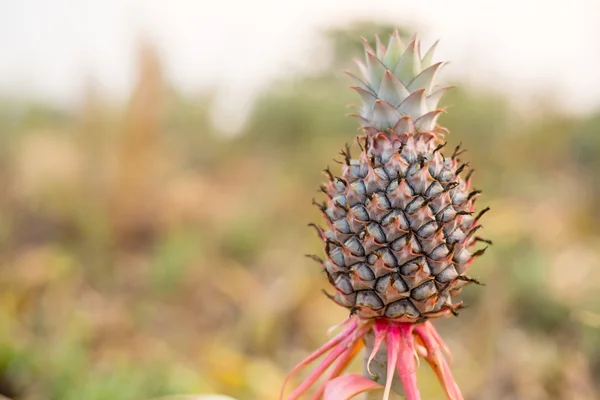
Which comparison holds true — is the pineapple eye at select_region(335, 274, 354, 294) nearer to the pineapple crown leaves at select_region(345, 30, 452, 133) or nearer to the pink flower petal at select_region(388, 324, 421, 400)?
the pink flower petal at select_region(388, 324, 421, 400)

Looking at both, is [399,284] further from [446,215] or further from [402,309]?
[446,215]

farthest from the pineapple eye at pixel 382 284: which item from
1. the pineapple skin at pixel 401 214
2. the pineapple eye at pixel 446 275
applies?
the pineapple eye at pixel 446 275

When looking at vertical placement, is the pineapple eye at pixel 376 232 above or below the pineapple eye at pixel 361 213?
below

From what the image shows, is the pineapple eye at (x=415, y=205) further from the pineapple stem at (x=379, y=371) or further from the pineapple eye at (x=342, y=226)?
the pineapple stem at (x=379, y=371)

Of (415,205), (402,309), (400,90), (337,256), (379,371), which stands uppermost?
(400,90)

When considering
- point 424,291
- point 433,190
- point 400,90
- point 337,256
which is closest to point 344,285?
point 337,256

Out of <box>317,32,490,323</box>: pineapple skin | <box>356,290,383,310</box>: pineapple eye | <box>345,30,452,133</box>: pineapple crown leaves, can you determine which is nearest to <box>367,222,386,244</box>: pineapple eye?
<box>317,32,490,323</box>: pineapple skin

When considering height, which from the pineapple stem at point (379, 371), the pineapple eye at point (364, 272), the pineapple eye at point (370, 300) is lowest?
the pineapple stem at point (379, 371)

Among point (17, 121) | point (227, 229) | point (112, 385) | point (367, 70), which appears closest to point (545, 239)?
point (227, 229)
